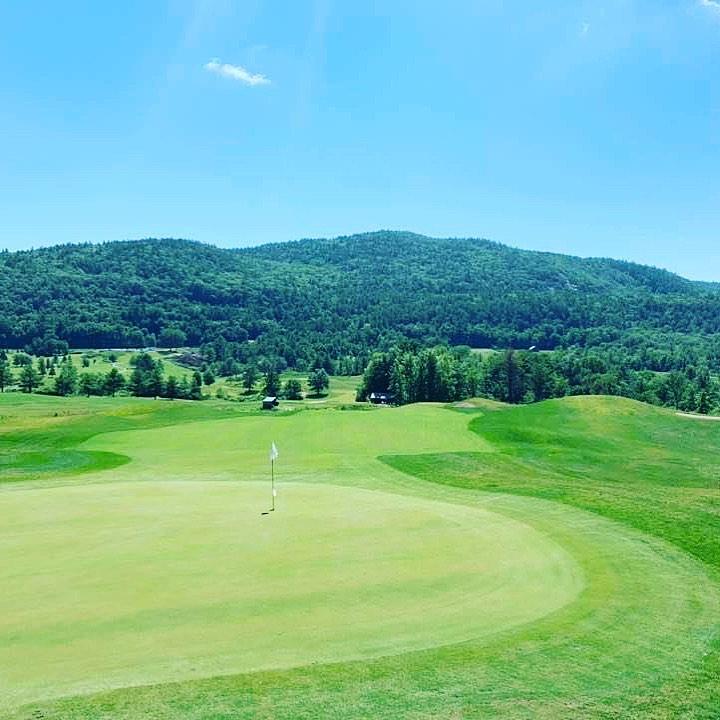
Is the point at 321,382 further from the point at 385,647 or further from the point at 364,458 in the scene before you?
the point at 385,647

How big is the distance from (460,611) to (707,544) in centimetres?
1156

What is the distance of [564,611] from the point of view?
1823 cm

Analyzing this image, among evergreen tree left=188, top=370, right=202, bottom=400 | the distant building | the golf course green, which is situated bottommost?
the golf course green

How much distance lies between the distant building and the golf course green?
82950 mm

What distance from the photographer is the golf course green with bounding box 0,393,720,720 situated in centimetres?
1358

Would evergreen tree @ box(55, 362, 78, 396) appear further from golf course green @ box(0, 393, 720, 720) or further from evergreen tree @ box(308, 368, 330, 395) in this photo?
golf course green @ box(0, 393, 720, 720)

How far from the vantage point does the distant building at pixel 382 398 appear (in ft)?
414

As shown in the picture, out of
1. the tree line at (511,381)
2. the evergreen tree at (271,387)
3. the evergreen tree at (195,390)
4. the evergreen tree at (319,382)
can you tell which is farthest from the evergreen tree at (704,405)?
the evergreen tree at (195,390)

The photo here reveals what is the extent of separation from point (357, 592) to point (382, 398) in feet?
356

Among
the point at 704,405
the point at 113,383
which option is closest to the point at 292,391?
the point at 113,383

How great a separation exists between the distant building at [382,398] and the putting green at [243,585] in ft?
313

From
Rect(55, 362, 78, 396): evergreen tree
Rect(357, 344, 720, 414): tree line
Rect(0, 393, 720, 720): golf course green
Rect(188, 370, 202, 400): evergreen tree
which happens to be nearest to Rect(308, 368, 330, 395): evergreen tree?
Rect(357, 344, 720, 414): tree line

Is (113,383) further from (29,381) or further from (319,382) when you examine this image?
(319,382)

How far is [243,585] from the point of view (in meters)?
19.4
